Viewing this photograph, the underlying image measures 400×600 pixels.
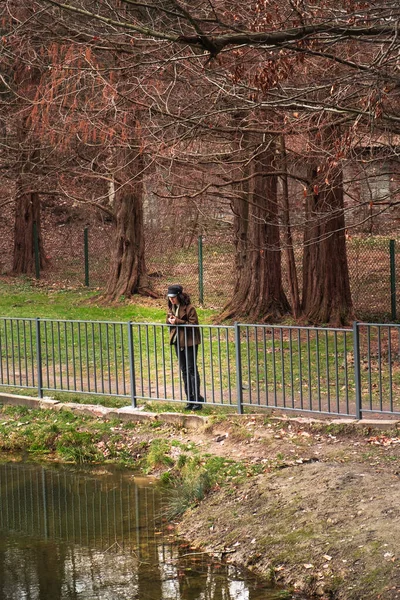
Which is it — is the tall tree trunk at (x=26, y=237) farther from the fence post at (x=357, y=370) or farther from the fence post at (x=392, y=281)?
→ the fence post at (x=357, y=370)

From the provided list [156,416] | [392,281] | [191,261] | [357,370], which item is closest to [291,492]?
[357,370]

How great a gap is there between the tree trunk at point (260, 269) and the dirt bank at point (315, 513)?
9.98 m

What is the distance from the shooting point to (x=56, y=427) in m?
12.6

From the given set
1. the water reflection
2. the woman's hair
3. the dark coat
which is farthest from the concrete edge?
the woman's hair

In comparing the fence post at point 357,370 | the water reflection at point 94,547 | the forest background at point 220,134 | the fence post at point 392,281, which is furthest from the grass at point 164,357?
the water reflection at point 94,547

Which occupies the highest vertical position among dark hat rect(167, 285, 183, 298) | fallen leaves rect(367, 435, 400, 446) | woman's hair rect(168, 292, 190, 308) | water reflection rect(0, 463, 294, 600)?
dark hat rect(167, 285, 183, 298)

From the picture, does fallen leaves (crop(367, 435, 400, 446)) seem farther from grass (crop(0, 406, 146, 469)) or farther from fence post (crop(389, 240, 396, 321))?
fence post (crop(389, 240, 396, 321))

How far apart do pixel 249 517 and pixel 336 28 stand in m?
4.67

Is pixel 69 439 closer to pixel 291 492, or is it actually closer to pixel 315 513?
pixel 291 492

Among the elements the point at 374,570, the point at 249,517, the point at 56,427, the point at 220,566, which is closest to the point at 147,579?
the point at 220,566

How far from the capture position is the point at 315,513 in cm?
866

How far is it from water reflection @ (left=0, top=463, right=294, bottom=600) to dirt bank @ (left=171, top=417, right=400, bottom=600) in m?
0.36

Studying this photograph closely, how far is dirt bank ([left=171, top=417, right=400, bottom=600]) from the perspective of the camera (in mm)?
7727

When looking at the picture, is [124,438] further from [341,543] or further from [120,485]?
[341,543]
